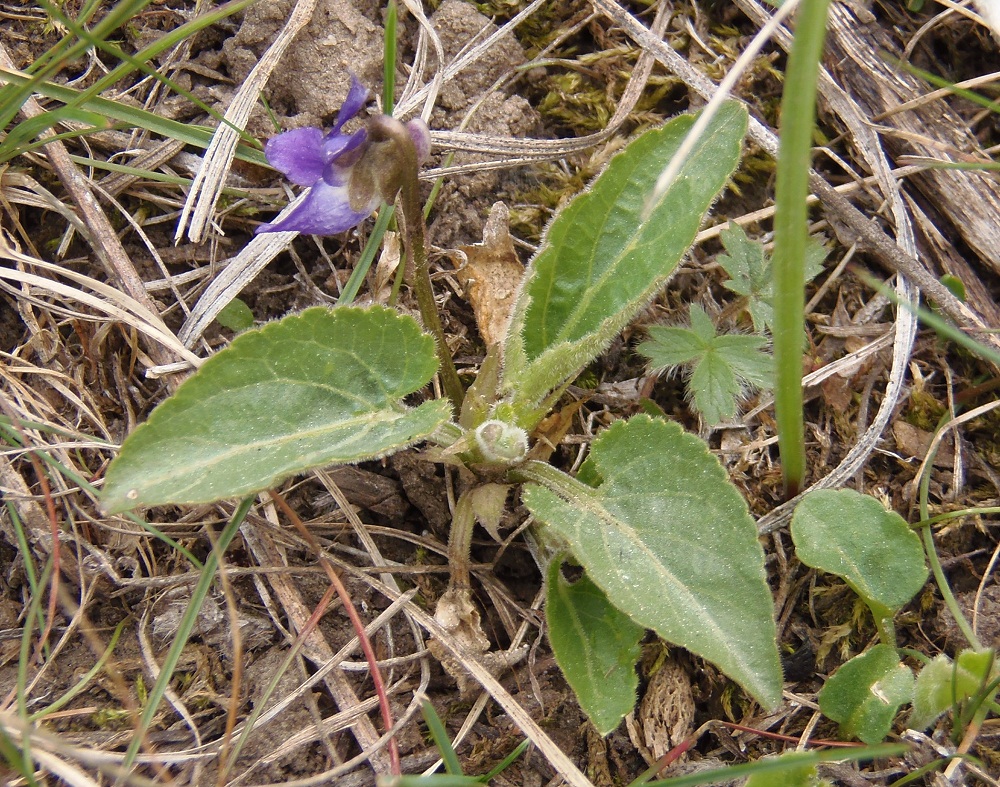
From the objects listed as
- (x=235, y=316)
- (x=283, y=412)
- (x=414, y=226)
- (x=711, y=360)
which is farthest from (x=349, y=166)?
(x=711, y=360)

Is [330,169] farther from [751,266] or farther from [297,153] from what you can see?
[751,266]

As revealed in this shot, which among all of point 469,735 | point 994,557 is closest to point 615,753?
point 469,735

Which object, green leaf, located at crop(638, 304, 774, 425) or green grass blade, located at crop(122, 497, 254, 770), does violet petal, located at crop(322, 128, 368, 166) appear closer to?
green grass blade, located at crop(122, 497, 254, 770)

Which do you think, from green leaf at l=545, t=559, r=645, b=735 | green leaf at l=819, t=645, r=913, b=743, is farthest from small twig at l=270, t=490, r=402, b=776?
green leaf at l=819, t=645, r=913, b=743

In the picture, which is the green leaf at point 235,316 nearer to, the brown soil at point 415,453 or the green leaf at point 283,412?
the brown soil at point 415,453

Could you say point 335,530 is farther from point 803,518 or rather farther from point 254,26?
point 254,26
